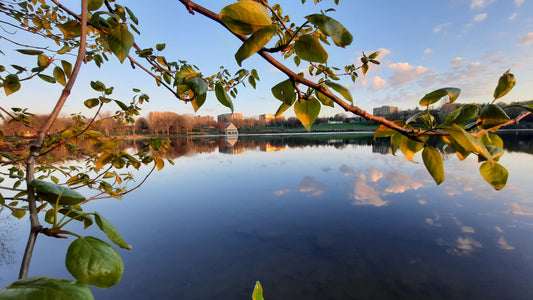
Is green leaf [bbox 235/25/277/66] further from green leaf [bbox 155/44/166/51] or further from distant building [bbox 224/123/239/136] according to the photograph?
distant building [bbox 224/123/239/136]

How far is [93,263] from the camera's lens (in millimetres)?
285

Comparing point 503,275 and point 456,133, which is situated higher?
point 456,133

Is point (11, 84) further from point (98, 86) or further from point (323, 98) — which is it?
point (323, 98)

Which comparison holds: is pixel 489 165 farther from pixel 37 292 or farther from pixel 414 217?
pixel 414 217

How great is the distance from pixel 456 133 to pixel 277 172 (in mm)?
9846

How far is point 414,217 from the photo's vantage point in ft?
17.1

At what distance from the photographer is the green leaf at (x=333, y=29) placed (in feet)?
1.09

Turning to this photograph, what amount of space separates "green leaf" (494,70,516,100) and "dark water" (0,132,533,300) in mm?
3488

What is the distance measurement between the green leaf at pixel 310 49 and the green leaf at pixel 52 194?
46cm

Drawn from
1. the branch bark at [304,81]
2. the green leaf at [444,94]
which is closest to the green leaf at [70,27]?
the branch bark at [304,81]

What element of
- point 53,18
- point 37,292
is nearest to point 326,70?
point 37,292

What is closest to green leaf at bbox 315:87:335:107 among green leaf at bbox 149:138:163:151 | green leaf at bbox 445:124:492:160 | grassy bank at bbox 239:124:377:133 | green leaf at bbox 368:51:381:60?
green leaf at bbox 445:124:492:160

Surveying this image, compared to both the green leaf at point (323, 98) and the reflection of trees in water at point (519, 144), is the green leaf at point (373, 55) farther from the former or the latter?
the reflection of trees in water at point (519, 144)

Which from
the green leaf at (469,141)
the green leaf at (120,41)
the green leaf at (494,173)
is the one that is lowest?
the green leaf at (494,173)
